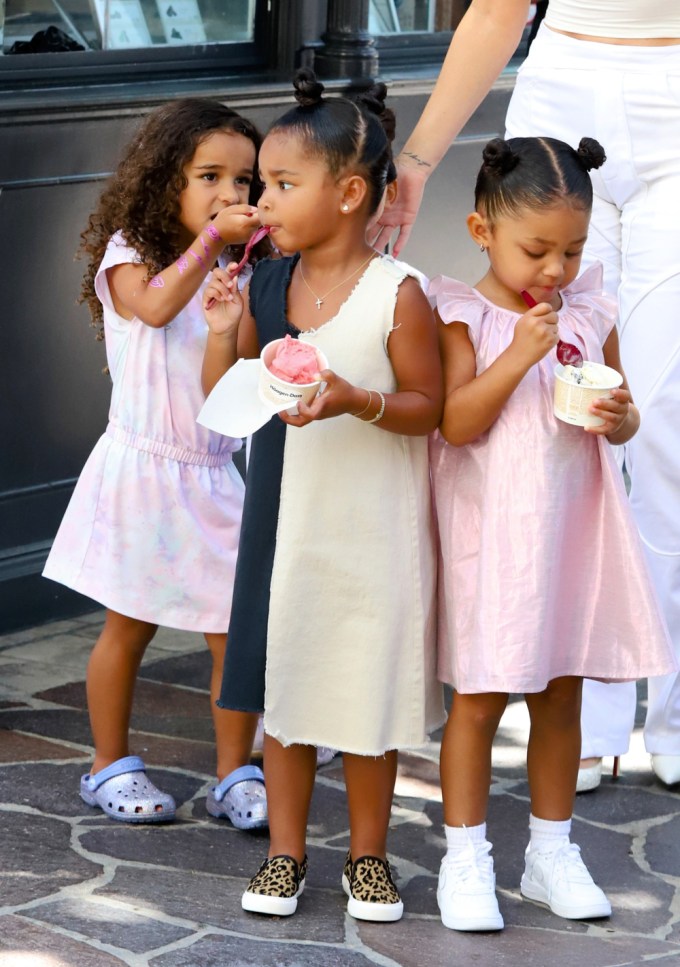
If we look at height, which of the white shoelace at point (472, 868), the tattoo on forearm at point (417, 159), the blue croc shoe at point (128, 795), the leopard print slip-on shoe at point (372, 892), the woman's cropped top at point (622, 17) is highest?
the woman's cropped top at point (622, 17)

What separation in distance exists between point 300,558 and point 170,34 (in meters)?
3.18

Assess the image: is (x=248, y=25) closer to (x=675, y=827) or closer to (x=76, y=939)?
(x=675, y=827)

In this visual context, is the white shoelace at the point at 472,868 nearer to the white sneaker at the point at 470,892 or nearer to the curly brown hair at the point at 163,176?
the white sneaker at the point at 470,892

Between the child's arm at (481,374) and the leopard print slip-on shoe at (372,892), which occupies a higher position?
the child's arm at (481,374)

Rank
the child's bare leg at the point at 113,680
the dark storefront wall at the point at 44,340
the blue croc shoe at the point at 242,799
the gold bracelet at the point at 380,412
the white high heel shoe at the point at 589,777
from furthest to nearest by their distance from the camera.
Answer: the dark storefront wall at the point at 44,340 < the white high heel shoe at the point at 589,777 < the child's bare leg at the point at 113,680 < the blue croc shoe at the point at 242,799 < the gold bracelet at the point at 380,412

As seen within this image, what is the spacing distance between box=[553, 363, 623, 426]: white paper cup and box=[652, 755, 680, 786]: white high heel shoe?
1384 millimetres

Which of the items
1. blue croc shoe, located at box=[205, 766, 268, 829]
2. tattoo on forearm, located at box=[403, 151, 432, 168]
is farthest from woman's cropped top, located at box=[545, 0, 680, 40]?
blue croc shoe, located at box=[205, 766, 268, 829]

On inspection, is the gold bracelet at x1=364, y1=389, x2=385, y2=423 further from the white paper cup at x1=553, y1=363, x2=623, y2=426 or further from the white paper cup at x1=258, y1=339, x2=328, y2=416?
the white paper cup at x1=553, y1=363, x2=623, y2=426

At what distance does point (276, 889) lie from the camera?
10.5 feet

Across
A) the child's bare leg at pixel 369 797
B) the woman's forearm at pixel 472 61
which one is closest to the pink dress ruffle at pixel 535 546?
the child's bare leg at pixel 369 797

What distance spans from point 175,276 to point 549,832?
57.4 inches

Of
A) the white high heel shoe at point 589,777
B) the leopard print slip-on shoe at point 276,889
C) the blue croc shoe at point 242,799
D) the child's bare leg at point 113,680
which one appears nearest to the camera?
the leopard print slip-on shoe at point 276,889

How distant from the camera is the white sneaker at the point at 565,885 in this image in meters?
3.30

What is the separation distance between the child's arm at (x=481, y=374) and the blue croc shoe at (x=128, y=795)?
3.92 feet
